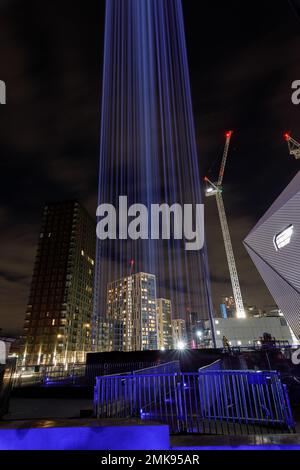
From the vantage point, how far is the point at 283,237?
103 ft

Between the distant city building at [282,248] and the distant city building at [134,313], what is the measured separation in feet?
448

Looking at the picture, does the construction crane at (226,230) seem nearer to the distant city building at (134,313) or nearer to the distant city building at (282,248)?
the distant city building at (282,248)

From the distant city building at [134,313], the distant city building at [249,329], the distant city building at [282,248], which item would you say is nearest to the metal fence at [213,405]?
the distant city building at [282,248]

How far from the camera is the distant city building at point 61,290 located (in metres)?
108

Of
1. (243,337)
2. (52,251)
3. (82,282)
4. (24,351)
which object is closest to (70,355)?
(24,351)

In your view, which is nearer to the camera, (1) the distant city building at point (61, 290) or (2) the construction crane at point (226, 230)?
(2) the construction crane at point (226, 230)

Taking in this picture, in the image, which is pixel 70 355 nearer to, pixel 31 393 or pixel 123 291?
pixel 123 291

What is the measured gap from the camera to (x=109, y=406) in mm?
7199

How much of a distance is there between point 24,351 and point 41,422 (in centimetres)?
12021

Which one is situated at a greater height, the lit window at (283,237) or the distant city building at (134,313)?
the distant city building at (134,313)

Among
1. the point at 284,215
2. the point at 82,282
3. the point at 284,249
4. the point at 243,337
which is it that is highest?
the point at 82,282

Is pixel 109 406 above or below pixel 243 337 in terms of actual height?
below

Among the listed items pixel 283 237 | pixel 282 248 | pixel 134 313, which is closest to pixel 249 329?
pixel 282 248

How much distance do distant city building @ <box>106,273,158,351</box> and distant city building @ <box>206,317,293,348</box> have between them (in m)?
114
